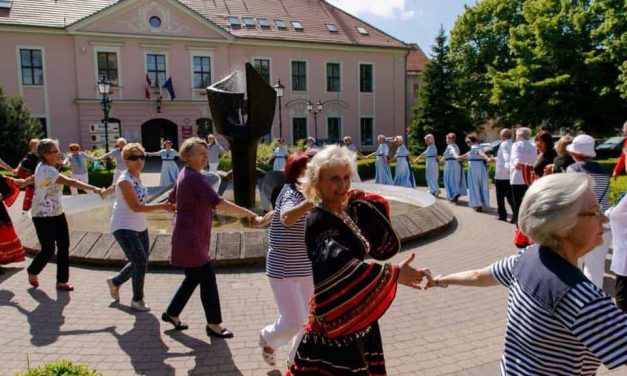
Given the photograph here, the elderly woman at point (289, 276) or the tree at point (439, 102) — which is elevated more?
the tree at point (439, 102)

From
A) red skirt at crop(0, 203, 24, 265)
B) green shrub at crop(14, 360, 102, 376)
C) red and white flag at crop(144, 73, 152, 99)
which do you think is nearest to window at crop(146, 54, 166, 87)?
red and white flag at crop(144, 73, 152, 99)

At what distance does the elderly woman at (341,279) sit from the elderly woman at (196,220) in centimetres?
170

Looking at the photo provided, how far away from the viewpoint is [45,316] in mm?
5270

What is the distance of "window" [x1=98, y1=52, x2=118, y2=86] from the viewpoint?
103 ft

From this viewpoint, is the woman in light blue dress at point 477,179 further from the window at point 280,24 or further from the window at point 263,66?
the window at point 280,24

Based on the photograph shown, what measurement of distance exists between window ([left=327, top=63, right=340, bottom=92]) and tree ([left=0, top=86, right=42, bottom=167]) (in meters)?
20.1

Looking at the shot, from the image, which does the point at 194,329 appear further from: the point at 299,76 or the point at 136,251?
the point at 299,76

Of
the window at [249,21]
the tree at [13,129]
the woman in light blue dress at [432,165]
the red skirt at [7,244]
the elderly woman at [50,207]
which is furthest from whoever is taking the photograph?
the window at [249,21]

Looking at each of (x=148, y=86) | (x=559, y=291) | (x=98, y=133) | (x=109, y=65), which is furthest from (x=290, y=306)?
(x=109, y=65)

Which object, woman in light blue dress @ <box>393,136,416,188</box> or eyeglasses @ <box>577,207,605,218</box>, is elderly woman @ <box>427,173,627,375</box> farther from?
woman in light blue dress @ <box>393,136,416,188</box>

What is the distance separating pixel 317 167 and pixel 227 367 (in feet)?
7.16

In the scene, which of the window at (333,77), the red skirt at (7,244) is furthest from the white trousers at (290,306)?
the window at (333,77)

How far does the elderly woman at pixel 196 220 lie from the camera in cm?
429

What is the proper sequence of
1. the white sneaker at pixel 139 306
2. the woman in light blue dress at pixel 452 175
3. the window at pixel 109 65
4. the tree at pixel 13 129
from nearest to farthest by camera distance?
the white sneaker at pixel 139 306 → the woman in light blue dress at pixel 452 175 → the tree at pixel 13 129 → the window at pixel 109 65
